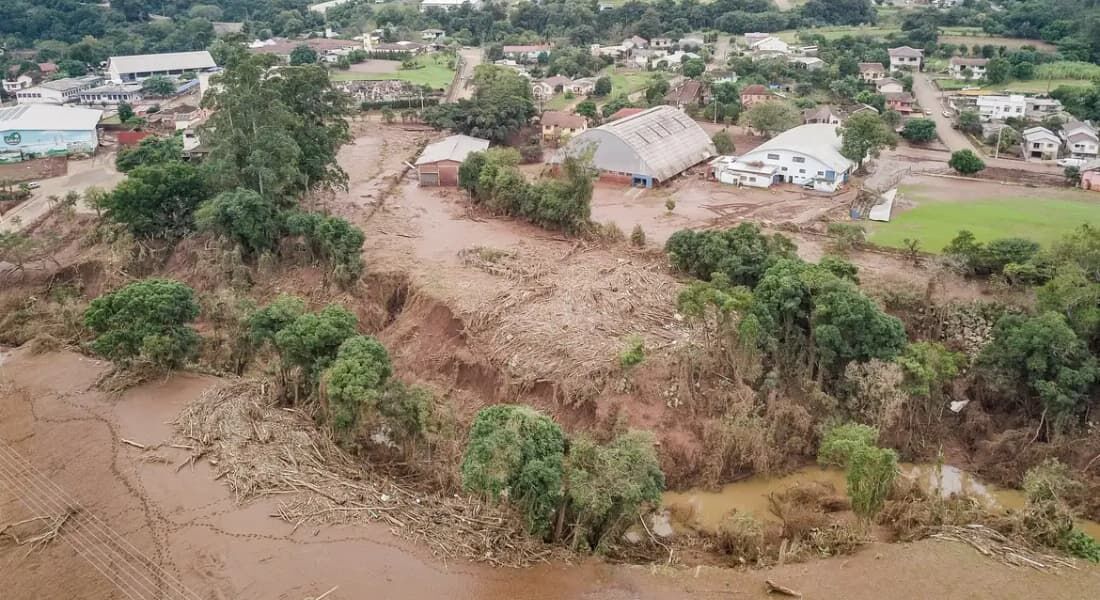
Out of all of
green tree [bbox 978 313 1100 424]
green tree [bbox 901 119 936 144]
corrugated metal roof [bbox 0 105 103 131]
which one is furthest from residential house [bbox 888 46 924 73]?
corrugated metal roof [bbox 0 105 103 131]

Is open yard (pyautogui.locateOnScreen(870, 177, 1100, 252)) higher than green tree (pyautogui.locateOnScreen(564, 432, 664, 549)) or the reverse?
higher

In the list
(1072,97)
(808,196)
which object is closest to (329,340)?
(808,196)

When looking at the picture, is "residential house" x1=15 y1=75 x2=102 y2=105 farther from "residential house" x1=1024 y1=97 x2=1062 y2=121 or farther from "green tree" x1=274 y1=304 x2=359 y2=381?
"residential house" x1=1024 y1=97 x2=1062 y2=121

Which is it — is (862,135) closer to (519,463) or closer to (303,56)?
(519,463)

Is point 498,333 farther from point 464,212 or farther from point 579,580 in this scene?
point 464,212

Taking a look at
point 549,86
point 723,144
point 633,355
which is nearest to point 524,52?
point 549,86

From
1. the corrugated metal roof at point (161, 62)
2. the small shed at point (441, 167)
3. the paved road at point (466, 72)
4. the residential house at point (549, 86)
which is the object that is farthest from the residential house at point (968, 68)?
the corrugated metal roof at point (161, 62)
